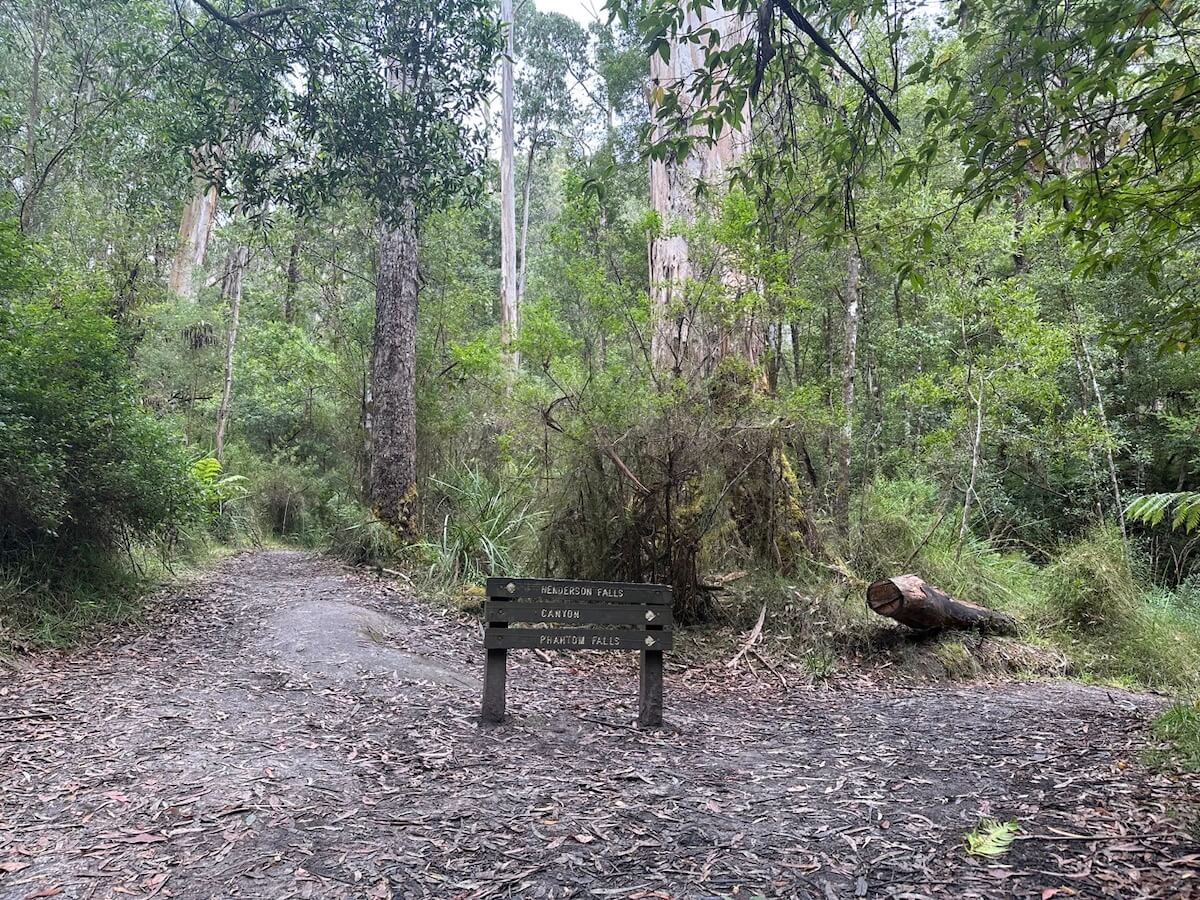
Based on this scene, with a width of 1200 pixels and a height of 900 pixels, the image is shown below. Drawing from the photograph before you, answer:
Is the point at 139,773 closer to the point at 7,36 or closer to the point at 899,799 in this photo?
the point at 899,799

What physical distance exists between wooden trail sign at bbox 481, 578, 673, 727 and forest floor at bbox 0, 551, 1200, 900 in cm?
28

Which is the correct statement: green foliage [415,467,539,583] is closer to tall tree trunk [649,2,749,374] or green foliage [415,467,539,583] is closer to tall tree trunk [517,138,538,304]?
tall tree trunk [649,2,749,374]

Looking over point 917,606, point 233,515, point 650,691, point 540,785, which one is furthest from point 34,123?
point 917,606

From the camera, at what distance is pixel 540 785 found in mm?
3631

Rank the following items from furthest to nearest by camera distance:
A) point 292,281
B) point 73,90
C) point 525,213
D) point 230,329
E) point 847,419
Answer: point 525,213, point 292,281, point 230,329, point 73,90, point 847,419

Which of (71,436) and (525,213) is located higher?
(525,213)

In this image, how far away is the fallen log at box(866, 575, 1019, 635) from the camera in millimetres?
6391

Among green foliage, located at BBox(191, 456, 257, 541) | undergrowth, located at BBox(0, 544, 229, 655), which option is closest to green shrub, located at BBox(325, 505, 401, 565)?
undergrowth, located at BBox(0, 544, 229, 655)

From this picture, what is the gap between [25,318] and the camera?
6000 mm

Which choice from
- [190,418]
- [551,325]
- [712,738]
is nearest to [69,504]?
[551,325]

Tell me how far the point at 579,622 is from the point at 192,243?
16920mm

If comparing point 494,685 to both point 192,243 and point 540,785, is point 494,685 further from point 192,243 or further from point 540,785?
point 192,243

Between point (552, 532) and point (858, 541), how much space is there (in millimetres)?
3422

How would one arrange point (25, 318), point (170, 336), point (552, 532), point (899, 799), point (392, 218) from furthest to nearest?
point (170, 336)
point (552, 532)
point (25, 318)
point (392, 218)
point (899, 799)
